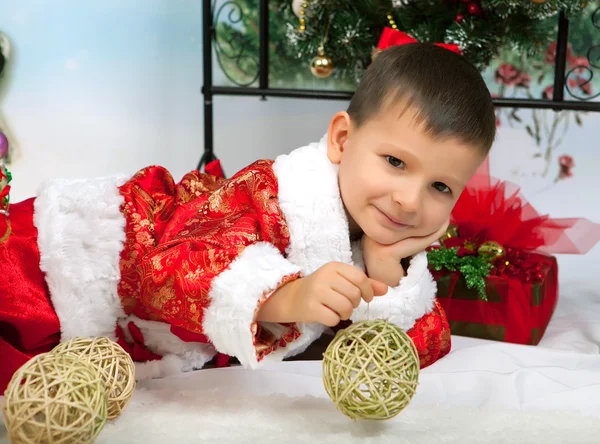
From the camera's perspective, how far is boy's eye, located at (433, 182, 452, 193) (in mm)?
1072

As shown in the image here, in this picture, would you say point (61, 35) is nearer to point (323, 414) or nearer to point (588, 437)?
point (323, 414)

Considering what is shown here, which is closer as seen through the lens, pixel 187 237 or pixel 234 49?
pixel 187 237

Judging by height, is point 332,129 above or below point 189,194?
above

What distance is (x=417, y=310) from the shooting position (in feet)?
3.82

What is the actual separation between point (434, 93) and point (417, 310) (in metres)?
0.34

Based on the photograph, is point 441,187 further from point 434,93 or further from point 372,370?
point 372,370

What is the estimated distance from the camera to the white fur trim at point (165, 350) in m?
1.21

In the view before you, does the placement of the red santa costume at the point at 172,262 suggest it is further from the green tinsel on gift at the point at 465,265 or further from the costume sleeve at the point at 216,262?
the green tinsel on gift at the point at 465,265

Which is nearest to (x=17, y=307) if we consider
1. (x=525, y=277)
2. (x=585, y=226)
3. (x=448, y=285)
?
(x=448, y=285)

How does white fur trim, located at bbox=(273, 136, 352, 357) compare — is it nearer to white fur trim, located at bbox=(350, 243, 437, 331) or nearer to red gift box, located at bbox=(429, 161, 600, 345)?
white fur trim, located at bbox=(350, 243, 437, 331)

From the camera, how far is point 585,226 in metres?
1.65

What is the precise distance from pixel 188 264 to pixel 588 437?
0.57 metres

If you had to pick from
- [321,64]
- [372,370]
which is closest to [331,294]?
[372,370]

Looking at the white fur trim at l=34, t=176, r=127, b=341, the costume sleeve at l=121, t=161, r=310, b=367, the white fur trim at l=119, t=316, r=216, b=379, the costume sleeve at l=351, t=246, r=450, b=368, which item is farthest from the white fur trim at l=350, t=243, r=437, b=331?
the white fur trim at l=34, t=176, r=127, b=341
